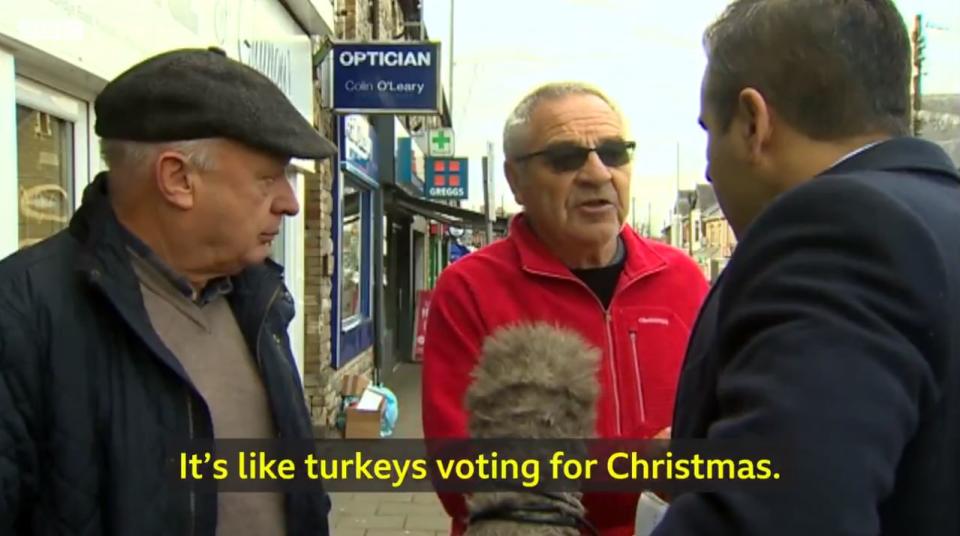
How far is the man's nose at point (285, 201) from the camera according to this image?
5.89ft

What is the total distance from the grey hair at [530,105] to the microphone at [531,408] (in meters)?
1.06

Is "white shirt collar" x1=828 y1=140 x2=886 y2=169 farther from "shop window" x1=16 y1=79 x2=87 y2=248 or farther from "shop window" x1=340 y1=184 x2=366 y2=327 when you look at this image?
"shop window" x1=340 y1=184 x2=366 y2=327

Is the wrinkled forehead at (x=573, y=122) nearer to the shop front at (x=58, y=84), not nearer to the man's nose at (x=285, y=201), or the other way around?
the man's nose at (x=285, y=201)

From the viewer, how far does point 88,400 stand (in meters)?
1.48

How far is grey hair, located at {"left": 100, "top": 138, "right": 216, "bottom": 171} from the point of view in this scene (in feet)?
5.39

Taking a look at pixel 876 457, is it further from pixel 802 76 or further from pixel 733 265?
pixel 802 76

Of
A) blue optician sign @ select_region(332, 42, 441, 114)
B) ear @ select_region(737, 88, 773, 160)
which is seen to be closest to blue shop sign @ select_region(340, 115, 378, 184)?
blue optician sign @ select_region(332, 42, 441, 114)

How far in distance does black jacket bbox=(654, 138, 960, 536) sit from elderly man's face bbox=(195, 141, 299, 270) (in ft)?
3.50

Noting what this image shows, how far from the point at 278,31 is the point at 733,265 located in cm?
639

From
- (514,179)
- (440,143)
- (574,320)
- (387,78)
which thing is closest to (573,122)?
(514,179)

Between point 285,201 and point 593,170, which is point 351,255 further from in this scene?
point 285,201

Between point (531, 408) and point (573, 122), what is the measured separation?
1.15 meters

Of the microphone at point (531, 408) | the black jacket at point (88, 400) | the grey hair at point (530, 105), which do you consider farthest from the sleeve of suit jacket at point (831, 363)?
the grey hair at point (530, 105)

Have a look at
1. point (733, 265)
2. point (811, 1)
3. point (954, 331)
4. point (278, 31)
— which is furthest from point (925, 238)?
point (278, 31)
